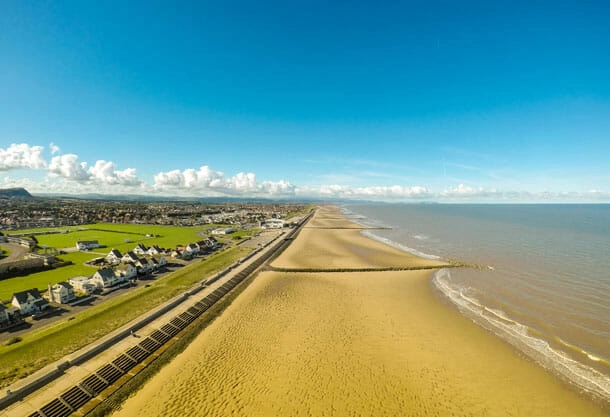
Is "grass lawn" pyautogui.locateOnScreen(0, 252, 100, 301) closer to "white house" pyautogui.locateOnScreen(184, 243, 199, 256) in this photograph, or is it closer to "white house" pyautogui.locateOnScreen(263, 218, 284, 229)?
"white house" pyautogui.locateOnScreen(184, 243, 199, 256)

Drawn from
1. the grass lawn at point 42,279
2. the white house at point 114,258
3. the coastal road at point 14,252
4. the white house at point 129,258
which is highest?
the white house at point 129,258

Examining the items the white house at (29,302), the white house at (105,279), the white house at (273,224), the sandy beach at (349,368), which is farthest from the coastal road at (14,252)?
the white house at (273,224)

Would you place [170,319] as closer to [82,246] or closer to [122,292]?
[122,292]

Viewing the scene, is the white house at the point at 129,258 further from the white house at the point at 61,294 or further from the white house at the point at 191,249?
the white house at the point at 61,294

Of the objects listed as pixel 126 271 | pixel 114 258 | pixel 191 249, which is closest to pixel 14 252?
pixel 114 258

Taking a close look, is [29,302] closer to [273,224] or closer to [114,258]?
[114,258]

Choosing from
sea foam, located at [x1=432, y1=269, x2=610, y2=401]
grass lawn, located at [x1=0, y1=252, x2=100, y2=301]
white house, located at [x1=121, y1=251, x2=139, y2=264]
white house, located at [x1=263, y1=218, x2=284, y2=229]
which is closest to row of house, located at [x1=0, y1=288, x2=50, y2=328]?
grass lawn, located at [x1=0, y1=252, x2=100, y2=301]
